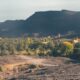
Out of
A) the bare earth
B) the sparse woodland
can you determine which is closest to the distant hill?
the sparse woodland

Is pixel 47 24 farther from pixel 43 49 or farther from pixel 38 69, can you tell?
pixel 38 69

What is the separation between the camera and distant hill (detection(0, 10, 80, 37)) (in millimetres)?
155750

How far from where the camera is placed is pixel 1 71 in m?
60.6

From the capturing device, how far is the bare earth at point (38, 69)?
5338 cm

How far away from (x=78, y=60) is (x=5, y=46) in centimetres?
2118

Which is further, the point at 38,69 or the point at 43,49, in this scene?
the point at 43,49

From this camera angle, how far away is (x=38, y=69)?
60.9 meters

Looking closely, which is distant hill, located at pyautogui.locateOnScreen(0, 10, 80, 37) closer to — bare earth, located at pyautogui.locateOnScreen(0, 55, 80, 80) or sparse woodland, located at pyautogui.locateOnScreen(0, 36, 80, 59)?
sparse woodland, located at pyautogui.locateOnScreen(0, 36, 80, 59)

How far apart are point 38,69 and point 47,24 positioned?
350ft

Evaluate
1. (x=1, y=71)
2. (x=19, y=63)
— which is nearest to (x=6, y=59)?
(x=19, y=63)

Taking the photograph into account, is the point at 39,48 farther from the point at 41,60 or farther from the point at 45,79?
the point at 45,79

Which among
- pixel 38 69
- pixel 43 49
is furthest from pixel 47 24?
pixel 38 69

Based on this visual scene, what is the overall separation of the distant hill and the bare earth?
2998 inches

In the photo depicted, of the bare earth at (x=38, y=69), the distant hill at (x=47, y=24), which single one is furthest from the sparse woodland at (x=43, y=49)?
the distant hill at (x=47, y=24)
